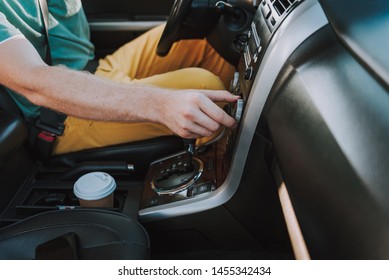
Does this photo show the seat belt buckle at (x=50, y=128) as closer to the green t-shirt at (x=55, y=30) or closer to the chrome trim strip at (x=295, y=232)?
the green t-shirt at (x=55, y=30)

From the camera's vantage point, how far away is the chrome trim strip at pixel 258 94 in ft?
2.09

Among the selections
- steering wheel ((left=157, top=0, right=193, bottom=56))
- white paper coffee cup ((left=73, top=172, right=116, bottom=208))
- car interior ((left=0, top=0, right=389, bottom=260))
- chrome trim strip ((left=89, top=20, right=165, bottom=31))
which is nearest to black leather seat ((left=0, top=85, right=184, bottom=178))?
car interior ((left=0, top=0, right=389, bottom=260))

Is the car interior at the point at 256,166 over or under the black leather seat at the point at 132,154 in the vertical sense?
over

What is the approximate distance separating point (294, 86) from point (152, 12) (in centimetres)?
110

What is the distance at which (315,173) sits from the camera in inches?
21.8

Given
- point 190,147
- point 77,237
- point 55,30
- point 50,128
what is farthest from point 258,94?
point 55,30

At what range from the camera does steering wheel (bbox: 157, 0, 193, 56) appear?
3.41 feet

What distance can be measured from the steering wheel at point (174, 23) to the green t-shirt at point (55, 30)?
28 cm

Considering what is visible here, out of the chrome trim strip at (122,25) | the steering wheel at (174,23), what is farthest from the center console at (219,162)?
the chrome trim strip at (122,25)

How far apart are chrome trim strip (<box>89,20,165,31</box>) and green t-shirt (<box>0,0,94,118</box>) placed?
0.16 m

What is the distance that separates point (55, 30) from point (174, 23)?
37 centimetres

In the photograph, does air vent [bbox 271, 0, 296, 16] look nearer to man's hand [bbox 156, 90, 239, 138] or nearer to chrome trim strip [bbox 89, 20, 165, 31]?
man's hand [bbox 156, 90, 239, 138]

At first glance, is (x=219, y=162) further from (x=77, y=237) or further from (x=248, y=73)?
(x=77, y=237)

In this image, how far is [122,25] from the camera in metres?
1.56
